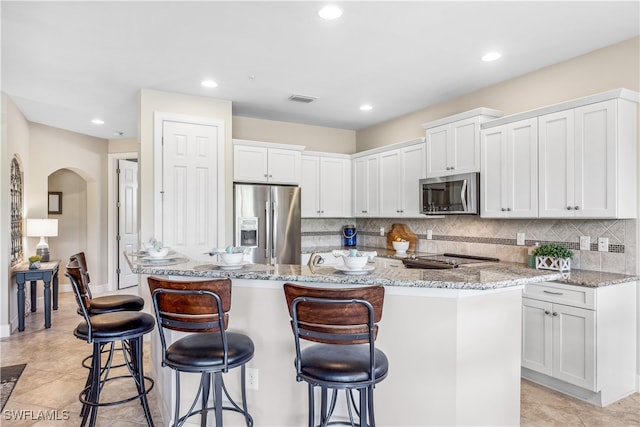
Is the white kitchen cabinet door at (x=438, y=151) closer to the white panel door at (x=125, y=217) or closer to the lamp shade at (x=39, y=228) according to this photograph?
the lamp shade at (x=39, y=228)

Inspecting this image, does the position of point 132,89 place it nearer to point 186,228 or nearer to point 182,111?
point 182,111

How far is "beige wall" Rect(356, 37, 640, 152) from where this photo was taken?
10.1ft

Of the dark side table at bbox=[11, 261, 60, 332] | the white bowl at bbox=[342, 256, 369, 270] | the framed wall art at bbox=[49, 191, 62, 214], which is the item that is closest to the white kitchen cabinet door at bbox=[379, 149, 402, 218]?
the white bowl at bbox=[342, 256, 369, 270]

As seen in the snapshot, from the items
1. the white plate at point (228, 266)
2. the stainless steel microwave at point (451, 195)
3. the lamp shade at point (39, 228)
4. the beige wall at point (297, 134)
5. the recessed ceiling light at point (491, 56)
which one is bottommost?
the white plate at point (228, 266)

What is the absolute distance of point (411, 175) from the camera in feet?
15.7

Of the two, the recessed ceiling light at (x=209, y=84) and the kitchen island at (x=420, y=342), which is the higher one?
the recessed ceiling light at (x=209, y=84)

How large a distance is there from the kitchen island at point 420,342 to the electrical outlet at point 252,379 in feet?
0.08

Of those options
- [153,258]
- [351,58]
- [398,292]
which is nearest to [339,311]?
[398,292]

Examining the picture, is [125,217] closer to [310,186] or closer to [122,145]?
[122,145]

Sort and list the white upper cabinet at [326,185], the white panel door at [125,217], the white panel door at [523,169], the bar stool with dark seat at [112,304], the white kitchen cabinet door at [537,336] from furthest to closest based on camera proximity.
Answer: the white panel door at [125,217]
the white upper cabinet at [326,185]
the white panel door at [523,169]
the white kitchen cabinet door at [537,336]
the bar stool with dark seat at [112,304]

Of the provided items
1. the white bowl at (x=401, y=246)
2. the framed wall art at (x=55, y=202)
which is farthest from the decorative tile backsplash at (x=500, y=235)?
the framed wall art at (x=55, y=202)

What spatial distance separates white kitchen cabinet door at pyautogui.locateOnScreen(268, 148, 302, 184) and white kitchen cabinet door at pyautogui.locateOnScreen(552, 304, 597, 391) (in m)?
3.35

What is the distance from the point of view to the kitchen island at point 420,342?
2.00 meters

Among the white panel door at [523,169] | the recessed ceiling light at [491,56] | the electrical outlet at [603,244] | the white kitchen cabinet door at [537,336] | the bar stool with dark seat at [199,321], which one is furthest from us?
the white panel door at [523,169]
